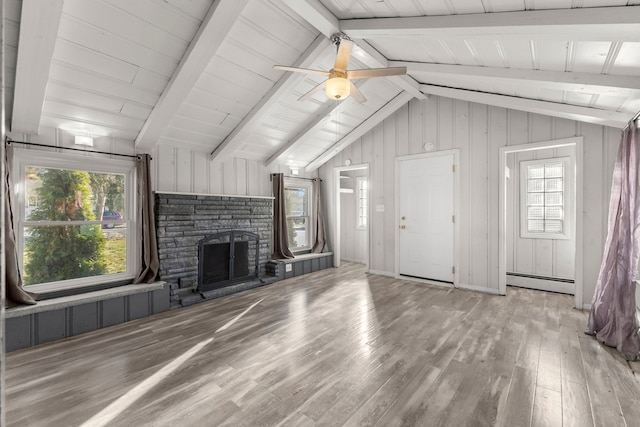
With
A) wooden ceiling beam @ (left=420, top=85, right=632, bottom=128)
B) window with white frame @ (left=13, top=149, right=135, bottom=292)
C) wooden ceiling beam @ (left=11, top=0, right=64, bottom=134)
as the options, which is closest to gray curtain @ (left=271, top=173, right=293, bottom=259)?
window with white frame @ (left=13, top=149, right=135, bottom=292)

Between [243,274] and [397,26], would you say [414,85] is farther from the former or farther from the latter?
[243,274]

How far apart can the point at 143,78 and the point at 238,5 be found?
1293 millimetres

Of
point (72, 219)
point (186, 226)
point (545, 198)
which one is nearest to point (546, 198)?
point (545, 198)

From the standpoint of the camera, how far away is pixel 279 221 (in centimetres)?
569

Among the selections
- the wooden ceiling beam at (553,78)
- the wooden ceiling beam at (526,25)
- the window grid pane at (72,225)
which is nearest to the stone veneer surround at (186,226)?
the window grid pane at (72,225)

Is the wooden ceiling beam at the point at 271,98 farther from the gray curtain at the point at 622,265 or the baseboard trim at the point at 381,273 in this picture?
the baseboard trim at the point at 381,273

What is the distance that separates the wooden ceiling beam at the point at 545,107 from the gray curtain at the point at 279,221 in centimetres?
283

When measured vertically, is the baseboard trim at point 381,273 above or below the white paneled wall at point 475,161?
below

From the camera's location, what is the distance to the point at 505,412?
2035mm

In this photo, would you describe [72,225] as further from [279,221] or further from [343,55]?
[343,55]

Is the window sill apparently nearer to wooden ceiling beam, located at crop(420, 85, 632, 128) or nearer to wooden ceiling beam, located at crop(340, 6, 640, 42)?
wooden ceiling beam, located at crop(340, 6, 640, 42)

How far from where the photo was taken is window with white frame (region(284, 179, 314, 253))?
622 centimetres

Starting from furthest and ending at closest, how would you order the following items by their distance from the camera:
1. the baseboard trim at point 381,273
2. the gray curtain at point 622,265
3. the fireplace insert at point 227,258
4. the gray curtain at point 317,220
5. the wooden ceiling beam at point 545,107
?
the gray curtain at point 317,220 → the baseboard trim at point 381,273 → the fireplace insert at point 227,258 → the wooden ceiling beam at point 545,107 → the gray curtain at point 622,265

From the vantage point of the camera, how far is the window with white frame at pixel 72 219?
329 cm
